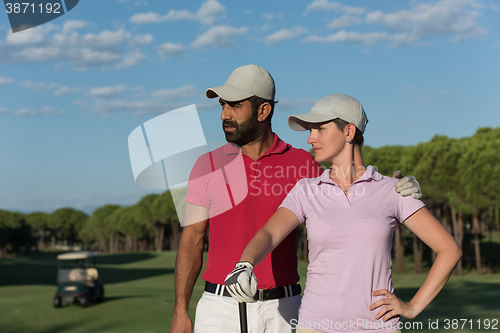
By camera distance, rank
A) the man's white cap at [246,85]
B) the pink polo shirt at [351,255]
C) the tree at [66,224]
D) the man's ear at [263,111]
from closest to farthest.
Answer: the pink polo shirt at [351,255]
the man's white cap at [246,85]
the man's ear at [263,111]
the tree at [66,224]

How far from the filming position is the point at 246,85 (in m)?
4.21

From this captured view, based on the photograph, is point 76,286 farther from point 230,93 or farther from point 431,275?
point 431,275

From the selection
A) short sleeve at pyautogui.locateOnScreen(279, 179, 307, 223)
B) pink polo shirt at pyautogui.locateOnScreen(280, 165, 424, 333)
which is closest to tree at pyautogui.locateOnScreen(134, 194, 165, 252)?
short sleeve at pyautogui.locateOnScreen(279, 179, 307, 223)

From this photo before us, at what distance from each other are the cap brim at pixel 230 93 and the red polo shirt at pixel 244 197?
0.49 meters

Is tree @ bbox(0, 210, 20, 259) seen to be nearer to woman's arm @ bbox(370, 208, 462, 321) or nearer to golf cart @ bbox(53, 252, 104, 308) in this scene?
golf cart @ bbox(53, 252, 104, 308)

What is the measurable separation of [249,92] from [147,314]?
19.8 metres

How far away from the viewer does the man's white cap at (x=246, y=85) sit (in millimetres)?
4109

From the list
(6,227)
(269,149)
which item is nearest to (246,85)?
(269,149)

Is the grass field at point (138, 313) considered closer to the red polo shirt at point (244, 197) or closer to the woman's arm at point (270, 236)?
the red polo shirt at point (244, 197)

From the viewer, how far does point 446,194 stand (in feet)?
123

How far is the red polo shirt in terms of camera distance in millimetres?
4031

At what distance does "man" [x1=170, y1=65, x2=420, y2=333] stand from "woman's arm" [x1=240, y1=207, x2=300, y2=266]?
0.81m

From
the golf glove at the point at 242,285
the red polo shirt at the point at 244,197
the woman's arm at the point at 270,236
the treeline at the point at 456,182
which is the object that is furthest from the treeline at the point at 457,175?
the golf glove at the point at 242,285

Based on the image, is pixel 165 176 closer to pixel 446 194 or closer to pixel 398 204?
pixel 398 204
